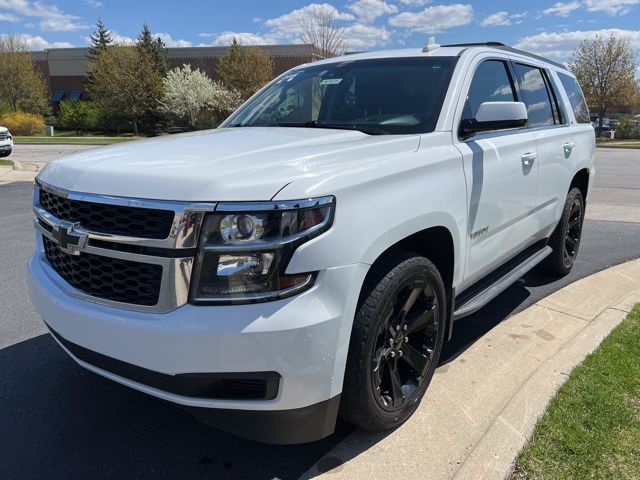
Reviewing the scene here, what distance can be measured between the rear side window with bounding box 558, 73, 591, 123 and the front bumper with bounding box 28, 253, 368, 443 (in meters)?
4.13

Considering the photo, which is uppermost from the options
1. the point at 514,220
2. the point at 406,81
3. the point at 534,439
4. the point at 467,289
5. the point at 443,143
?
the point at 406,81

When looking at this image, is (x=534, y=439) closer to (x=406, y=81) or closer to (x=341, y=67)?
(x=406, y=81)

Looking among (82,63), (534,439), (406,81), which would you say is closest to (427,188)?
(406,81)

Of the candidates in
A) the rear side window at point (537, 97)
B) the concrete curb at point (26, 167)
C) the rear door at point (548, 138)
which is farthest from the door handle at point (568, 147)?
the concrete curb at point (26, 167)

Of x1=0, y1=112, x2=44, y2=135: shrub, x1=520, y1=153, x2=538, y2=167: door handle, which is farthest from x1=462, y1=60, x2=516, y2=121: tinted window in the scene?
x1=0, y1=112, x2=44, y2=135: shrub

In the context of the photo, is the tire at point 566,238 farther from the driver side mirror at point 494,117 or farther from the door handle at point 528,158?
the driver side mirror at point 494,117

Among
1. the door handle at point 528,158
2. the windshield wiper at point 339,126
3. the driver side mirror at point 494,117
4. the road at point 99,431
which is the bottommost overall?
the road at point 99,431

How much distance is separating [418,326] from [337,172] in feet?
3.44

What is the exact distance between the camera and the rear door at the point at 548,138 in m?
4.11

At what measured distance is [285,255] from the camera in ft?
6.41

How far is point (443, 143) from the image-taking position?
288cm

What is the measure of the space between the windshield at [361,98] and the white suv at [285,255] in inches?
0.9

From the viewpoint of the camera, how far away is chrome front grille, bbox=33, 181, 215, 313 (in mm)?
1955

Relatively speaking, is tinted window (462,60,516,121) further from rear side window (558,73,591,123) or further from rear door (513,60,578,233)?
rear side window (558,73,591,123)
